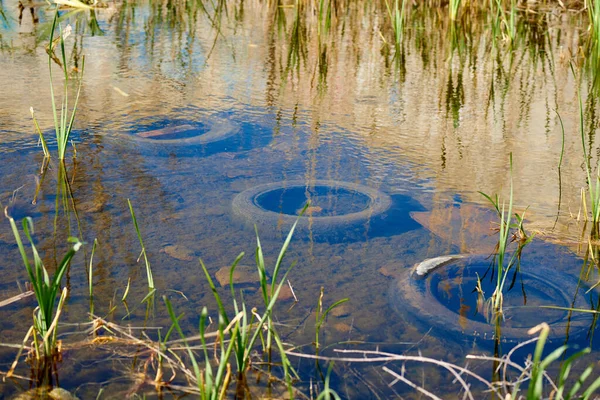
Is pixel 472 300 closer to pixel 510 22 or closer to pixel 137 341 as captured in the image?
pixel 137 341

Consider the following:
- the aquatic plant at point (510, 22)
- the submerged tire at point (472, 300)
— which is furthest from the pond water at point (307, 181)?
the aquatic plant at point (510, 22)

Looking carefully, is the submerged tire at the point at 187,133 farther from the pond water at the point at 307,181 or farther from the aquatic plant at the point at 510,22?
the aquatic plant at the point at 510,22

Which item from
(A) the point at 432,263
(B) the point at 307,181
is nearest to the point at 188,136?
(B) the point at 307,181

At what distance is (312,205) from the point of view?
130 inches

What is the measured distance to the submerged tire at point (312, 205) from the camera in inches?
120

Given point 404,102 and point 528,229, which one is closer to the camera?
point 528,229

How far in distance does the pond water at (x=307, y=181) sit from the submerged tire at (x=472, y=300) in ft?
0.03

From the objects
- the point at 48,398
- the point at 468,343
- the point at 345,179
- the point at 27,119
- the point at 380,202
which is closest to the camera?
the point at 48,398

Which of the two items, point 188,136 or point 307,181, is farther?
point 188,136

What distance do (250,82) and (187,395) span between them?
3.68m

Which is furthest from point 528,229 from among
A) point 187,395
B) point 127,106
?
point 127,106

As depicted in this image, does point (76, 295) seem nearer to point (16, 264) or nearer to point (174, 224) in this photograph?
point (16, 264)

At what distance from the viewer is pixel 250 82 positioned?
534 cm

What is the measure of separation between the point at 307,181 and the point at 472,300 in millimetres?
1221
